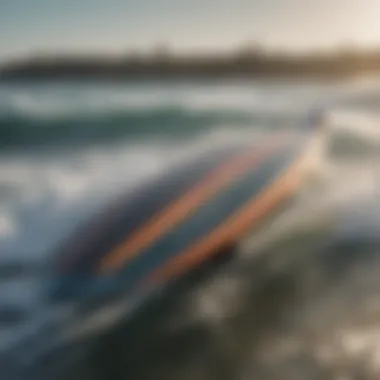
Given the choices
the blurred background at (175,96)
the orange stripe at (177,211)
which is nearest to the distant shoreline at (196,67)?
the blurred background at (175,96)

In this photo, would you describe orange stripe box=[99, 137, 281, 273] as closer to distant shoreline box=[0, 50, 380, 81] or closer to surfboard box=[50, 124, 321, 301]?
surfboard box=[50, 124, 321, 301]

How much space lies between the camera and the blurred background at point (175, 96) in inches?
33.5

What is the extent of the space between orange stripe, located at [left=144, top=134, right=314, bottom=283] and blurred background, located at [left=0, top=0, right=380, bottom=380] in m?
0.02

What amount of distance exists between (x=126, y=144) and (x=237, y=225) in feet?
0.59

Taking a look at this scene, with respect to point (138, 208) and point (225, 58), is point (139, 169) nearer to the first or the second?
point (138, 208)

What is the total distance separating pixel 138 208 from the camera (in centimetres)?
83

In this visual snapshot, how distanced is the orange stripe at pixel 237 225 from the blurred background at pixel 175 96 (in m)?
0.02

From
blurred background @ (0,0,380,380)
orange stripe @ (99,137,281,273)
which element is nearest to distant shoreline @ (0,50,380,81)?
blurred background @ (0,0,380,380)

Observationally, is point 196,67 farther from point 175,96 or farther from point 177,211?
point 177,211

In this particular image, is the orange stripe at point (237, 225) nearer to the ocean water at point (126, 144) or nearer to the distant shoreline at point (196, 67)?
the ocean water at point (126, 144)

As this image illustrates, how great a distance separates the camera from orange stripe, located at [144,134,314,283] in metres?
0.82

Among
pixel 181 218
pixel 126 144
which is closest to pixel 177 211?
pixel 181 218

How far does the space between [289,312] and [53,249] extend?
1.01 feet

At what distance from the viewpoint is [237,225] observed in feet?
2.75
